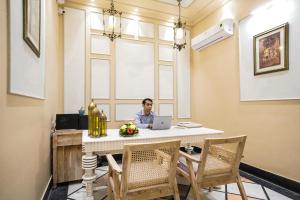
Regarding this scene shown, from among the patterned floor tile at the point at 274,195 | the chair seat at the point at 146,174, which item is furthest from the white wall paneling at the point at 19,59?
the patterned floor tile at the point at 274,195

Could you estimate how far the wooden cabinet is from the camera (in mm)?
2473

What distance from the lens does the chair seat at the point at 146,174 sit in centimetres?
139

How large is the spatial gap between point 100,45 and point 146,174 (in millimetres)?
3034

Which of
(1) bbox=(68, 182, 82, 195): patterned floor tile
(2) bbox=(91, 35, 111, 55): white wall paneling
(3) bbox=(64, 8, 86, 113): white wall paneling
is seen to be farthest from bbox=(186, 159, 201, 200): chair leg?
(2) bbox=(91, 35, 111, 55): white wall paneling

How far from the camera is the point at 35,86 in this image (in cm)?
168

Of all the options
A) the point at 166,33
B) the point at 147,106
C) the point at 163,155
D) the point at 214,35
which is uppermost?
the point at 166,33

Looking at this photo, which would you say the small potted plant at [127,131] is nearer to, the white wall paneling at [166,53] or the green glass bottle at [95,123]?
the green glass bottle at [95,123]

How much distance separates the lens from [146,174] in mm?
1448

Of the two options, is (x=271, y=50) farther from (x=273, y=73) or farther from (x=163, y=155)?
(x=163, y=155)

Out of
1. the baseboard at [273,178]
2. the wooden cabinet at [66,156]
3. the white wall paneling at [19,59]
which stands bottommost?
the baseboard at [273,178]

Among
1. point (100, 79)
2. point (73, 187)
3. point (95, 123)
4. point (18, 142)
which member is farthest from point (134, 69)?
point (18, 142)

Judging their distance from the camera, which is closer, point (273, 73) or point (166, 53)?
point (273, 73)

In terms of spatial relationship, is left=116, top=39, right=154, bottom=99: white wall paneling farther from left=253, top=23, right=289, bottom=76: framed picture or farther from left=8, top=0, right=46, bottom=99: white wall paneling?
left=8, top=0, right=46, bottom=99: white wall paneling

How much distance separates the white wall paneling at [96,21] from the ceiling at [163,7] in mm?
180
